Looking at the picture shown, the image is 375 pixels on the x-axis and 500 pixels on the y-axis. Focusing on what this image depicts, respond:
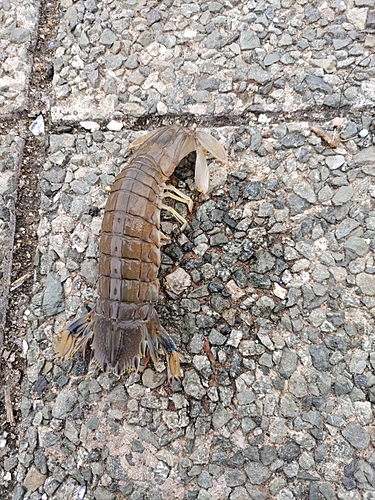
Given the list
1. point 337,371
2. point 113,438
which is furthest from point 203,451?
point 337,371

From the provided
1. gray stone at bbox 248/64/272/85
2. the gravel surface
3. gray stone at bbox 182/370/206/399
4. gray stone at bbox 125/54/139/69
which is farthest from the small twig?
gray stone at bbox 248/64/272/85

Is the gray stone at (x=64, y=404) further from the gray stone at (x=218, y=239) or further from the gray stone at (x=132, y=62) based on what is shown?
the gray stone at (x=132, y=62)

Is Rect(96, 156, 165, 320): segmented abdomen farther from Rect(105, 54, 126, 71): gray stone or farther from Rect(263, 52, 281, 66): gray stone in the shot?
Rect(263, 52, 281, 66): gray stone

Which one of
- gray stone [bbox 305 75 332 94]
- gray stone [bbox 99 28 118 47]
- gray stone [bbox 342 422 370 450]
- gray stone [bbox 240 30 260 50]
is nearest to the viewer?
gray stone [bbox 342 422 370 450]

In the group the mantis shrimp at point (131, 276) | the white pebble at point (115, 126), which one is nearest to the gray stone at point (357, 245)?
the mantis shrimp at point (131, 276)

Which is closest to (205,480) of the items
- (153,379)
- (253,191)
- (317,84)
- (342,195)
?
(153,379)

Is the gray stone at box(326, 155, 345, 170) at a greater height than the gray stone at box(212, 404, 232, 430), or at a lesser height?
greater

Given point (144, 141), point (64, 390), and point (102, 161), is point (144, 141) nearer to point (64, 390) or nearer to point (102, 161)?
point (102, 161)

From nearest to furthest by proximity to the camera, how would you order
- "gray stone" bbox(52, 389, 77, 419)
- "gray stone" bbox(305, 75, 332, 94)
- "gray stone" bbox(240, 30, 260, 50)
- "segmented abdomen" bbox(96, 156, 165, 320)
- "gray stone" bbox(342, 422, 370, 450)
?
"gray stone" bbox(342, 422, 370, 450) → "gray stone" bbox(52, 389, 77, 419) → "segmented abdomen" bbox(96, 156, 165, 320) → "gray stone" bbox(305, 75, 332, 94) → "gray stone" bbox(240, 30, 260, 50)
